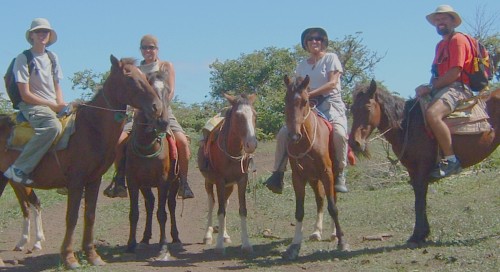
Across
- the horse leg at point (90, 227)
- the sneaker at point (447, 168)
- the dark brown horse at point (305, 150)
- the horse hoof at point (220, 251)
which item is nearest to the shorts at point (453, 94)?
the sneaker at point (447, 168)

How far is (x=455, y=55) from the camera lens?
9570 millimetres

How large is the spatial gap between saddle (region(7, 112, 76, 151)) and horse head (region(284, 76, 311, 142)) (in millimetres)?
2768

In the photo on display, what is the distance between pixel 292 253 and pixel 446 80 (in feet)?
10.4

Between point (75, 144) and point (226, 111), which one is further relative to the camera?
point (226, 111)

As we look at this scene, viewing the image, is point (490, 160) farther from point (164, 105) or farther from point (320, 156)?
point (164, 105)

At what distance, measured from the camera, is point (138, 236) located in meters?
12.6

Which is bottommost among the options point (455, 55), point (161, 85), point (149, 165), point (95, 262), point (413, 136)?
point (95, 262)

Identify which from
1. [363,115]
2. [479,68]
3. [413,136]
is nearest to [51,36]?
[363,115]

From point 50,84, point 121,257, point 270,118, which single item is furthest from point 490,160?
point 270,118

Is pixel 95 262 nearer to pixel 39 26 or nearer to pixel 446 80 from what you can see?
pixel 39 26

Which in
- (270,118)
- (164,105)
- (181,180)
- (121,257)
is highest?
(270,118)

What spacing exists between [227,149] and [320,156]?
5.04 ft

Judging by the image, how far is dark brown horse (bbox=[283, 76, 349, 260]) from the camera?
921cm

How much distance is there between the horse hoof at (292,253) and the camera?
9.38m
